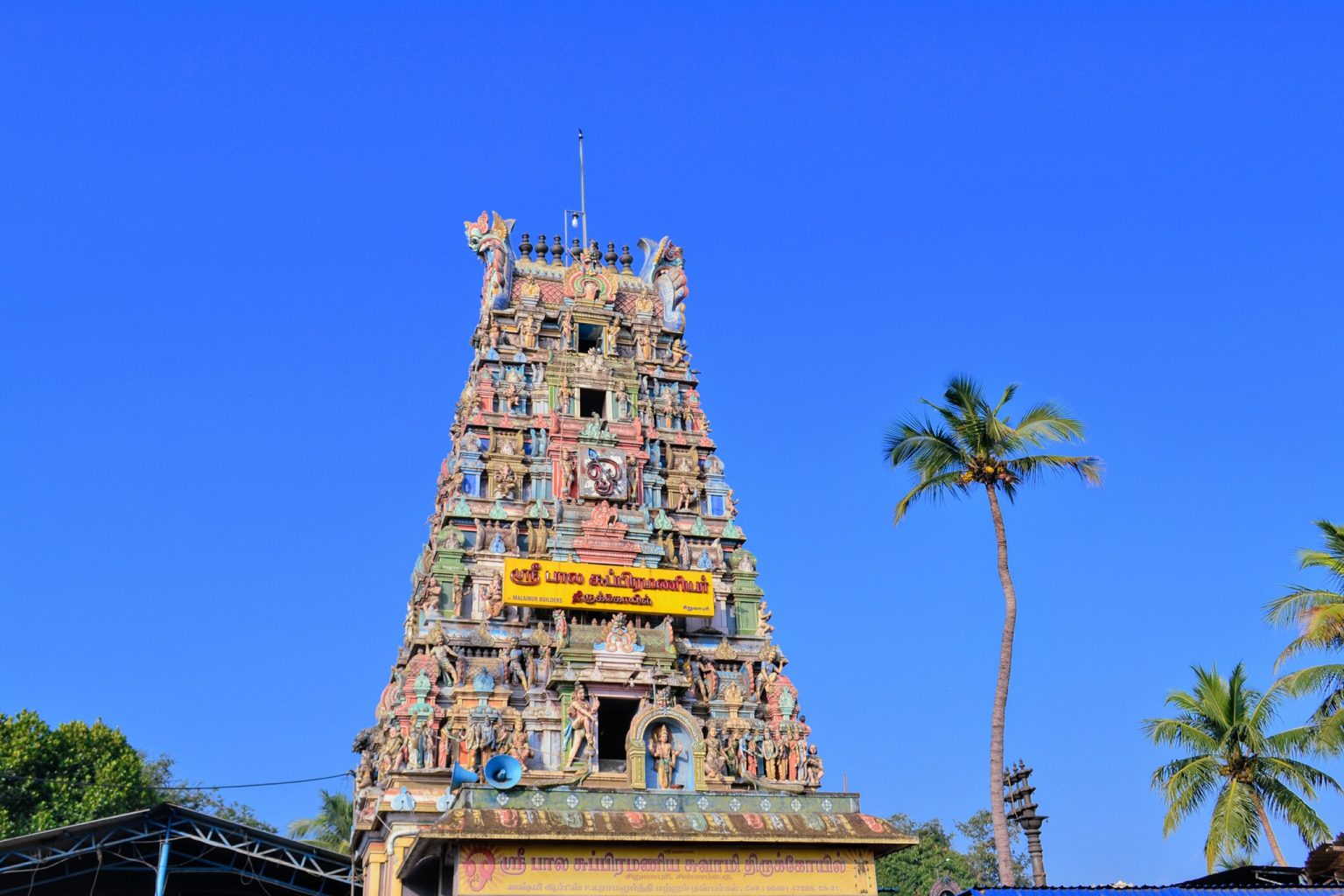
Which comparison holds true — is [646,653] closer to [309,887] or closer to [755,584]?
[755,584]

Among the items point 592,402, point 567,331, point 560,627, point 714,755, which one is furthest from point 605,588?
point 567,331

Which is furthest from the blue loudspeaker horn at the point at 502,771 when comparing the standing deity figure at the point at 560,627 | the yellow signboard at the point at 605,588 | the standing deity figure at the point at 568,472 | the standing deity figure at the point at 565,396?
the standing deity figure at the point at 565,396

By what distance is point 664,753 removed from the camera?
3259cm

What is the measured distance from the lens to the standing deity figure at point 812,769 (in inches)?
1334

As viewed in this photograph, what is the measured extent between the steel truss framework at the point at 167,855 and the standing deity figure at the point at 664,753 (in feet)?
28.2

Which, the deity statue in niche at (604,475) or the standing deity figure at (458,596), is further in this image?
the deity statue in niche at (604,475)

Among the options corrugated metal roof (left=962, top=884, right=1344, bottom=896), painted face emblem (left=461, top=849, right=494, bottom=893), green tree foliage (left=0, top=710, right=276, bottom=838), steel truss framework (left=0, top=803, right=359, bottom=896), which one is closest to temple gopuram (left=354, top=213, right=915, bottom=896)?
painted face emblem (left=461, top=849, right=494, bottom=893)

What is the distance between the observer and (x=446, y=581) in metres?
35.0

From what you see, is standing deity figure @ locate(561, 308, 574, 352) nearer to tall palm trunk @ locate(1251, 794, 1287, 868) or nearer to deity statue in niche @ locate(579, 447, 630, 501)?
deity statue in niche @ locate(579, 447, 630, 501)

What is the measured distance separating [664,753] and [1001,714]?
28.5ft

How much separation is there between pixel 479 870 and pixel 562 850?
1864 mm

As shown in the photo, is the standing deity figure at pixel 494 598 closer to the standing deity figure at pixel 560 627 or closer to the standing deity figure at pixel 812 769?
the standing deity figure at pixel 560 627

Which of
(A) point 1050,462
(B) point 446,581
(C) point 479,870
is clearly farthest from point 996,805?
(B) point 446,581

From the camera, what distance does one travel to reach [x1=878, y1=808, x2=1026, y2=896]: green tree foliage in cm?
6688
